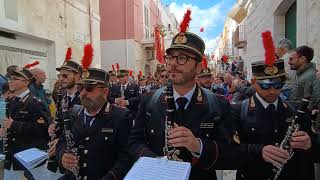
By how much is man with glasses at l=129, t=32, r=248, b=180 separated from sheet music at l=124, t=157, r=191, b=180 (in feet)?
1.15

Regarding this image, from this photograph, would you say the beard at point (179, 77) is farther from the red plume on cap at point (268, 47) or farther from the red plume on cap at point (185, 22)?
the red plume on cap at point (268, 47)

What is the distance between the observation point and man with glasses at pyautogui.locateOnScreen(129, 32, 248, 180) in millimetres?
2907

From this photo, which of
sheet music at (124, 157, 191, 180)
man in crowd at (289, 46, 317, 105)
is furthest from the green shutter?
sheet music at (124, 157, 191, 180)

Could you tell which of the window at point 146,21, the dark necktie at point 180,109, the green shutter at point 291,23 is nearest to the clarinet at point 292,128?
the dark necktie at point 180,109

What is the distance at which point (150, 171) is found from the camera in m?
2.46

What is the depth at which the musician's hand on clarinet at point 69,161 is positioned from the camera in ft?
11.5

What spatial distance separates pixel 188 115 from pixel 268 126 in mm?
755

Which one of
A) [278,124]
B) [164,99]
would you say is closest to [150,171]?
[164,99]

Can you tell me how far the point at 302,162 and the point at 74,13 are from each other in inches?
610

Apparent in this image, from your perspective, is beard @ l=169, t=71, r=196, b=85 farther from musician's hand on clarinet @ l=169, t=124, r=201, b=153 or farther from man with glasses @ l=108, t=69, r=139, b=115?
man with glasses @ l=108, t=69, r=139, b=115

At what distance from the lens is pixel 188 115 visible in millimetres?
3002

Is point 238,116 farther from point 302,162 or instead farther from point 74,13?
point 74,13

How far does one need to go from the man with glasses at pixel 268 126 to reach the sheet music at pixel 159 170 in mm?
866

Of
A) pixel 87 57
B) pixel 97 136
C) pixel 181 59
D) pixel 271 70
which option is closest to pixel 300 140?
pixel 271 70
